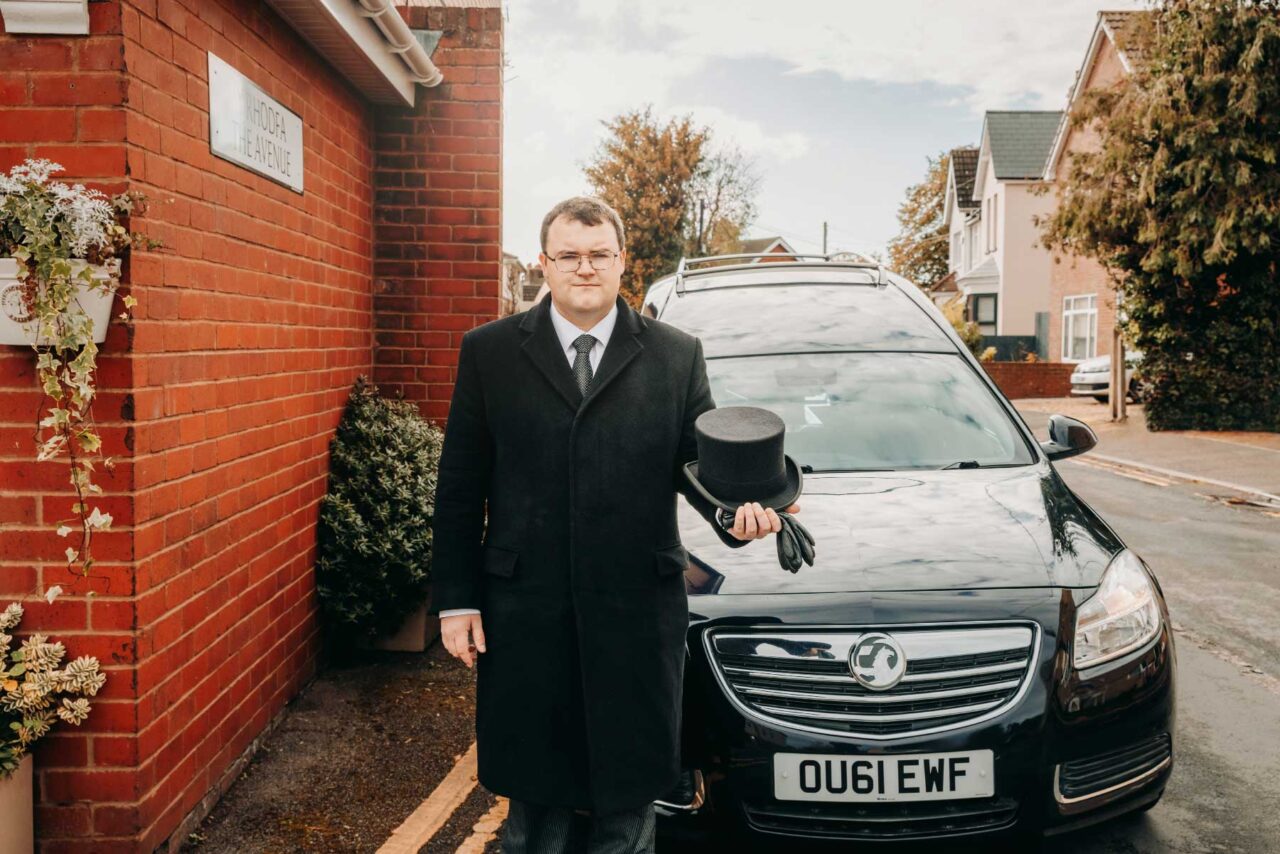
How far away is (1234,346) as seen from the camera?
1784cm

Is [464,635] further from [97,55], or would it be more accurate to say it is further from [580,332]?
[97,55]

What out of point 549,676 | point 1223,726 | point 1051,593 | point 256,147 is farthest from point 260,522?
point 1223,726

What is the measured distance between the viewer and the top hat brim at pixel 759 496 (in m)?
2.59

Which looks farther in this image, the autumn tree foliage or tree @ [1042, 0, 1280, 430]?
the autumn tree foliage

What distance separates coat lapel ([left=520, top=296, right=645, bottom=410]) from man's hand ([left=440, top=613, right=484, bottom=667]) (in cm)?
58

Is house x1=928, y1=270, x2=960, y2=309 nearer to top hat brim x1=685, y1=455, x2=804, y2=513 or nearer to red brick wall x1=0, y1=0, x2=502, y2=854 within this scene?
red brick wall x1=0, y1=0, x2=502, y2=854

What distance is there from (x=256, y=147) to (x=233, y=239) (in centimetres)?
48

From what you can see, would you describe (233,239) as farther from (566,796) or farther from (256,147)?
(566,796)

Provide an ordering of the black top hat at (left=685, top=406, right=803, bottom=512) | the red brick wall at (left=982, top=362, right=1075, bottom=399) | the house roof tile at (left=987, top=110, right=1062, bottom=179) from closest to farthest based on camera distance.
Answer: the black top hat at (left=685, top=406, right=803, bottom=512), the red brick wall at (left=982, top=362, right=1075, bottom=399), the house roof tile at (left=987, top=110, right=1062, bottom=179)

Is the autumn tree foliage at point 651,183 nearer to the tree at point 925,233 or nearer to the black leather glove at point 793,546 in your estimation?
the tree at point 925,233

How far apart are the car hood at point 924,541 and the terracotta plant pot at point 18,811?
193cm

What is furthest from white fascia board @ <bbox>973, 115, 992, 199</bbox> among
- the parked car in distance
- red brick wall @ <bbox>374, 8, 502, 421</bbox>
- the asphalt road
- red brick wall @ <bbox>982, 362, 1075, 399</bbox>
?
red brick wall @ <bbox>374, 8, 502, 421</bbox>

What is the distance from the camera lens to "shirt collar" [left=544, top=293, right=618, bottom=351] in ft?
9.26

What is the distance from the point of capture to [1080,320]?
1261 inches
